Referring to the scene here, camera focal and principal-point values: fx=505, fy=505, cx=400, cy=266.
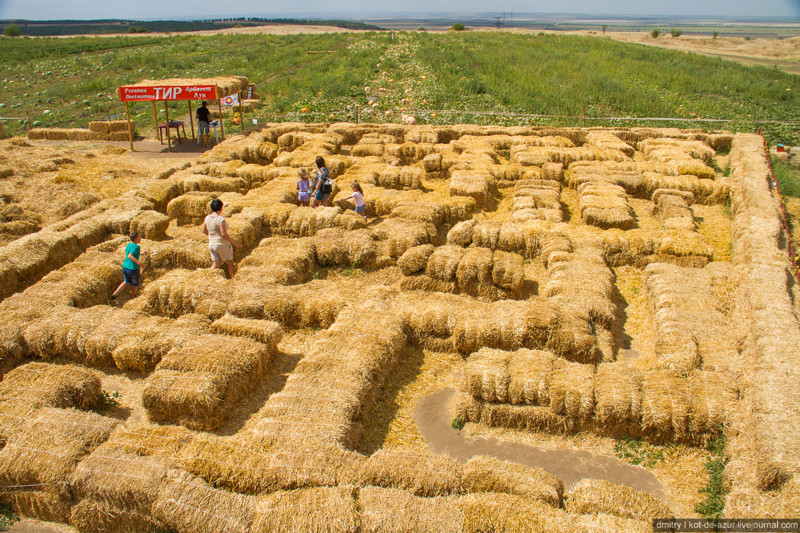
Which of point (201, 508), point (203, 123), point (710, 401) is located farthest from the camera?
point (203, 123)

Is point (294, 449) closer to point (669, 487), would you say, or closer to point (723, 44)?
point (669, 487)

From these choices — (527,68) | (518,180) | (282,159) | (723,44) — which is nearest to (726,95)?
(527,68)

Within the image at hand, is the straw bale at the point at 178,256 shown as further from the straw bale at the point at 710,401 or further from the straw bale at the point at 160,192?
the straw bale at the point at 710,401

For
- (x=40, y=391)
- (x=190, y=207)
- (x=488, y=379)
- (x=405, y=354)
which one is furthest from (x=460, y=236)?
(x=40, y=391)

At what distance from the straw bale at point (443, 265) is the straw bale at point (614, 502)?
654 cm

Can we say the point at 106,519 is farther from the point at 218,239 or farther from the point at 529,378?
the point at 218,239

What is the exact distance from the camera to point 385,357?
32.3 ft

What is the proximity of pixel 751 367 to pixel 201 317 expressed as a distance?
35.5ft

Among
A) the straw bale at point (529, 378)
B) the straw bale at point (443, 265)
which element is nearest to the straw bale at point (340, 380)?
the straw bale at point (443, 265)

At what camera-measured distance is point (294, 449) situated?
7.43 m

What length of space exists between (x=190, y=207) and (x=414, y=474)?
43.6 ft

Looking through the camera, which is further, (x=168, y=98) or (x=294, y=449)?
(x=168, y=98)

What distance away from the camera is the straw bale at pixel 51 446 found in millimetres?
7145

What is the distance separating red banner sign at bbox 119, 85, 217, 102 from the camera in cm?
2464
